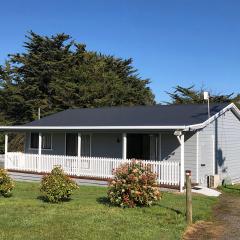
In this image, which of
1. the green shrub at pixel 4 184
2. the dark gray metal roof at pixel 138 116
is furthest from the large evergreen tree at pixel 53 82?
the green shrub at pixel 4 184

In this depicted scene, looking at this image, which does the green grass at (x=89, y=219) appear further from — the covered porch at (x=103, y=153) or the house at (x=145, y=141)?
the house at (x=145, y=141)

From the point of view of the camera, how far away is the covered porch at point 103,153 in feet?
60.0

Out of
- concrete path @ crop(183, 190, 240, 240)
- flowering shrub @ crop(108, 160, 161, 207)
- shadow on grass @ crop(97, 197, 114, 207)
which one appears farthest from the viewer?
shadow on grass @ crop(97, 197, 114, 207)

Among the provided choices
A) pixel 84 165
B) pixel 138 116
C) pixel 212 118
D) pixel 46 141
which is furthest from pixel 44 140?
pixel 212 118

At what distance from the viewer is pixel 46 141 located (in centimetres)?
2573

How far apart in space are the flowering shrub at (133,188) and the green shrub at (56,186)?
55.3 inches

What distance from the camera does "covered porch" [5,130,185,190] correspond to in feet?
60.0

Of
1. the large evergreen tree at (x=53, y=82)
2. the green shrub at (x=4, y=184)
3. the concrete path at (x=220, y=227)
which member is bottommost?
the concrete path at (x=220, y=227)

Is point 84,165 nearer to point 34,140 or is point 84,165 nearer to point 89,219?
point 34,140

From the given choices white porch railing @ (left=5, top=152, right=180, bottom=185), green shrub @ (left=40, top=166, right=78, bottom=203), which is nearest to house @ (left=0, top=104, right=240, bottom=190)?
white porch railing @ (left=5, top=152, right=180, bottom=185)

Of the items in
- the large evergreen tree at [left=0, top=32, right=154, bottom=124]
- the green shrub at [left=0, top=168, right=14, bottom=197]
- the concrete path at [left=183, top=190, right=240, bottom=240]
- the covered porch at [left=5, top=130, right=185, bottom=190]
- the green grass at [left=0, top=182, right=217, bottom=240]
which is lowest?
the concrete path at [left=183, top=190, right=240, bottom=240]

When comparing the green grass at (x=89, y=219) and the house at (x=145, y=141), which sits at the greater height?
the house at (x=145, y=141)

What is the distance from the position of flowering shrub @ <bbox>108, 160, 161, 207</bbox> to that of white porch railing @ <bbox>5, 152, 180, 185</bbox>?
207 inches

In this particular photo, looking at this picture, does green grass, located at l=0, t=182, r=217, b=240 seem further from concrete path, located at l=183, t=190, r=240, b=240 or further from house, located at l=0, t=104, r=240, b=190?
house, located at l=0, t=104, r=240, b=190
